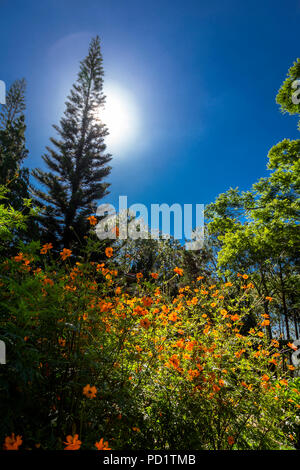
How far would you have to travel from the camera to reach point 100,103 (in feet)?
51.0

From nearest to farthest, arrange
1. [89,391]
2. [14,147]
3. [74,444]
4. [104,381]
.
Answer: [74,444]
[89,391]
[104,381]
[14,147]

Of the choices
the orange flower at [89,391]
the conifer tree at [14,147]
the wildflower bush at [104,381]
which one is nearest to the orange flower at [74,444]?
the wildflower bush at [104,381]

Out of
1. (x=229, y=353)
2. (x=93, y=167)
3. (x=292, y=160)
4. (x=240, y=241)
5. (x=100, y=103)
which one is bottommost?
(x=229, y=353)

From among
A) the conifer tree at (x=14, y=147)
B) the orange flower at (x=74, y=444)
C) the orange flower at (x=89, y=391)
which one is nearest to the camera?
the orange flower at (x=74, y=444)

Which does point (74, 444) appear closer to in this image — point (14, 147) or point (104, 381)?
point (104, 381)

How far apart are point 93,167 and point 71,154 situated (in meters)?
1.62

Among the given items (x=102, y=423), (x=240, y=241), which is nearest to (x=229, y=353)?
(x=102, y=423)

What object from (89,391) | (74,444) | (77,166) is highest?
(77,166)

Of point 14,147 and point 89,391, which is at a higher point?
point 14,147

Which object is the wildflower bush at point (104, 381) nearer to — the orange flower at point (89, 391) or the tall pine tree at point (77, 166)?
the orange flower at point (89, 391)

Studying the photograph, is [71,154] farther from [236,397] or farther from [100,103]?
[236,397]

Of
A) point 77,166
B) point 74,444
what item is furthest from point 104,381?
point 77,166

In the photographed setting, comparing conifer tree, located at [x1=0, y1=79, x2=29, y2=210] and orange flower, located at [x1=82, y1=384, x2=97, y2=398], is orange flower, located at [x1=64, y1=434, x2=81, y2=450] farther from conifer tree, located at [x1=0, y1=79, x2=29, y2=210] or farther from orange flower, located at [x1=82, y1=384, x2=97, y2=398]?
conifer tree, located at [x1=0, y1=79, x2=29, y2=210]

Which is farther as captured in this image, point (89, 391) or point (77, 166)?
point (77, 166)
